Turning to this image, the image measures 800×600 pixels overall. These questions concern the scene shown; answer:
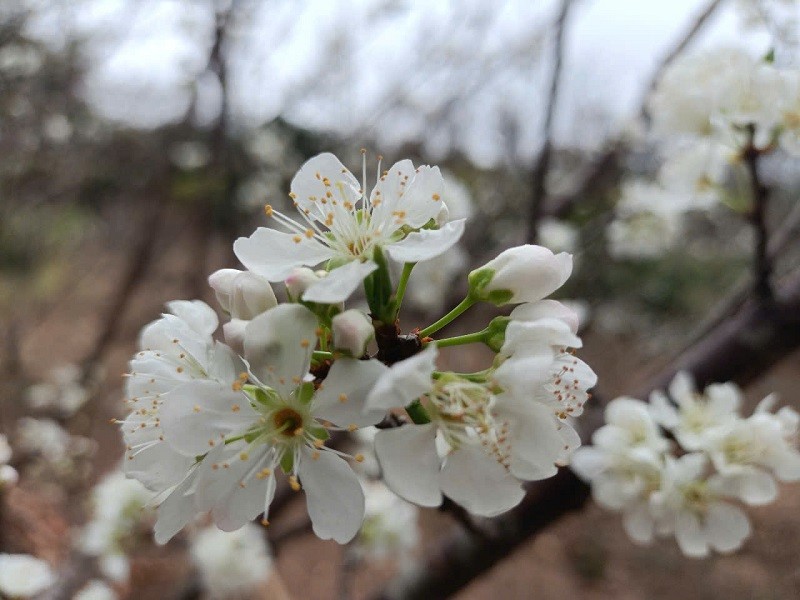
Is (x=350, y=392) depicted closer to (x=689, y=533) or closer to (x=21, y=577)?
(x=689, y=533)

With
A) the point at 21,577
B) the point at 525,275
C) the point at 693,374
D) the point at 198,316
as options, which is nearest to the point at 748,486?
the point at 693,374

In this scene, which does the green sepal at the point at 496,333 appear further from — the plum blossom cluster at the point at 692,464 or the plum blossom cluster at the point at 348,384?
the plum blossom cluster at the point at 692,464

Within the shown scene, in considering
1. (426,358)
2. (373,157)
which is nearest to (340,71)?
(373,157)

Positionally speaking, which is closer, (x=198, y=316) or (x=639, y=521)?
(x=198, y=316)

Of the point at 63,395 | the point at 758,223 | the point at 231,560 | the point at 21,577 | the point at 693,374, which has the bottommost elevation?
the point at 63,395

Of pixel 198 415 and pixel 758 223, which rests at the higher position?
pixel 198 415

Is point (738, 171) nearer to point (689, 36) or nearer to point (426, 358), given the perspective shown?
point (689, 36)

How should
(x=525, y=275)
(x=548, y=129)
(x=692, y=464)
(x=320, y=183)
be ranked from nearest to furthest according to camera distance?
(x=525, y=275)
(x=320, y=183)
(x=692, y=464)
(x=548, y=129)
